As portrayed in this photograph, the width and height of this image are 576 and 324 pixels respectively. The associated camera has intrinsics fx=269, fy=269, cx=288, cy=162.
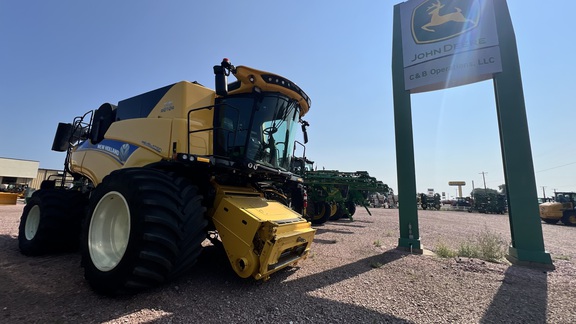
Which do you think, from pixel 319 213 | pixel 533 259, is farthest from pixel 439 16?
pixel 319 213

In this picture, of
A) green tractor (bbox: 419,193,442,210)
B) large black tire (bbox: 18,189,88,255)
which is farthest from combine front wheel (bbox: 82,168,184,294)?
green tractor (bbox: 419,193,442,210)

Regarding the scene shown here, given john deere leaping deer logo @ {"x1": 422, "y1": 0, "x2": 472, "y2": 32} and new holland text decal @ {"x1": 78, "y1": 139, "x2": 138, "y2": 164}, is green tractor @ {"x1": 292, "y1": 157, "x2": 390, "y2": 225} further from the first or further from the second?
new holland text decal @ {"x1": 78, "y1": 139, "x2": 138, "y2": 164}

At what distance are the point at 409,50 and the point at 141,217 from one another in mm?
7451

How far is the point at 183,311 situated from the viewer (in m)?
2.92

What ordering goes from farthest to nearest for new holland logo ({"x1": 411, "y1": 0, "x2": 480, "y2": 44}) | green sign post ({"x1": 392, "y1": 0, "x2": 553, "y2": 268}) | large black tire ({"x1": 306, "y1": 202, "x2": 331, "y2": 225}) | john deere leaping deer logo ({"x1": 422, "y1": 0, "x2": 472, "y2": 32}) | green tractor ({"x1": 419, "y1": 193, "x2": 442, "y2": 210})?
green tractor ({"x1": 419, "y1": 193, "x2": 442, "y2": 210}), large black tire ({"x1": 306, "y1": 202, "x2": 331, "y2": 225}), john deere leaping deer logo ({"x1": 422, "y1": 0, "x2": 472, "y2": 32}), new holland logo ({"x1": 411, "y1": 0, "x2": 480, "y2": 44}), green sign post ({"x1": 392, "y1": 0, "x2": 553, "y2": 268})

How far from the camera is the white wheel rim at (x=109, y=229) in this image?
12.1 ft

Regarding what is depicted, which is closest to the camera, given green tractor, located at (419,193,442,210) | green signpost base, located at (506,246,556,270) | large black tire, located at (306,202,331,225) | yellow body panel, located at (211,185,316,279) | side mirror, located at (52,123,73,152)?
yellow body panel, located at (211,185,316,279)

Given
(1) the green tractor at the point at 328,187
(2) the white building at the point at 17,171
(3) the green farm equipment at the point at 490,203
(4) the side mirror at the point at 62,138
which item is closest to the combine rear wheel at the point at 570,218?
(3) the green farm equipment at the point at 490,203

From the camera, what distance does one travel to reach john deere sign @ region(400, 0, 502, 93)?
6.32 meters

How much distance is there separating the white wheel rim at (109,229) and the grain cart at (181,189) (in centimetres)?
1

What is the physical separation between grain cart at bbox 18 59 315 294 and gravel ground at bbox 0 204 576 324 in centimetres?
32

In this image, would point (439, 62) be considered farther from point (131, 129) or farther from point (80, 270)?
point (80, 270)

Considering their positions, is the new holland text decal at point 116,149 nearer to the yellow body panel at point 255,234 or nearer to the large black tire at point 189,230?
the large black tire at point 189,230

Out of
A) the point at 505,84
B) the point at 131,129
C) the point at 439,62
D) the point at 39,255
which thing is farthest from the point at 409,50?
the point at 39,255
